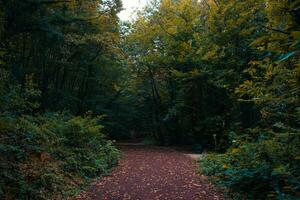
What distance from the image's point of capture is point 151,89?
82.2 feet

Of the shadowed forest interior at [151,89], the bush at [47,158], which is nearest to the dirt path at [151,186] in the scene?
the shadowed forest interior at [151,89]

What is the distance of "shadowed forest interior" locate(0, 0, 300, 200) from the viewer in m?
5.91

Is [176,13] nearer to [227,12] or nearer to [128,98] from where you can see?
[227,12]

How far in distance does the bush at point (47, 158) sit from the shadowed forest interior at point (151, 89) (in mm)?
34

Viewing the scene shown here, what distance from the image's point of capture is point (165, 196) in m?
6.95

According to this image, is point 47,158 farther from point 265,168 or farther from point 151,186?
point 265,168

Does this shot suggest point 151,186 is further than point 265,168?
Yes

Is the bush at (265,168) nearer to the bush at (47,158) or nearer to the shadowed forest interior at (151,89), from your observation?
the shadowed forest interior at (151,89)

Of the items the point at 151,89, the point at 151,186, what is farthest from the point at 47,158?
the point at 151,89

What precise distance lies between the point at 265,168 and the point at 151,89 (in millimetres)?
18860

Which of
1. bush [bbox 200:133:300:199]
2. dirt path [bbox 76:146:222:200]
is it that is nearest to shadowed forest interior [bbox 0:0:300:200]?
bush [bbox 200:133:300:199]

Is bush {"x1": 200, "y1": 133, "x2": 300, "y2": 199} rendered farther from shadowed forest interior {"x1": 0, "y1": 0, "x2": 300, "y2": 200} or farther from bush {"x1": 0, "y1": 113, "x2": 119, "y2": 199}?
bush {"x1": 0, "y1": 113, "x2": 119, "y2": 199}

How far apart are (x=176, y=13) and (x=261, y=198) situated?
52.0 ft

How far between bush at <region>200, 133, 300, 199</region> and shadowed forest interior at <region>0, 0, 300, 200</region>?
28 millimetres
